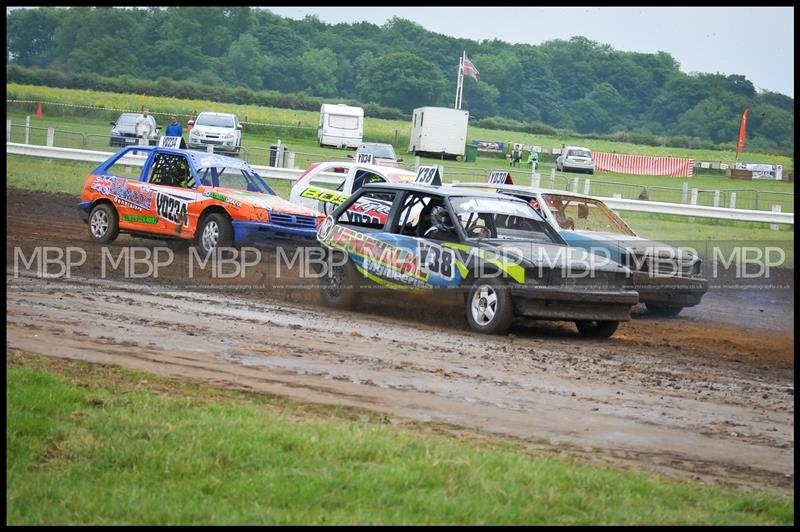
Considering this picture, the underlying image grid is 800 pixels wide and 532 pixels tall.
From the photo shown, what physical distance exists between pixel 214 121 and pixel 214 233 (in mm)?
29322

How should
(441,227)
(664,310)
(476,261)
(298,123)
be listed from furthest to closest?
(298,123), (664,310), (441,227), (476,261)

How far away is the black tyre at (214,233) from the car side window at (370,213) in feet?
7.20

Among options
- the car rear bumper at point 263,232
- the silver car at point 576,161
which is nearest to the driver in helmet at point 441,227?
the car rear bumper at point 263,232

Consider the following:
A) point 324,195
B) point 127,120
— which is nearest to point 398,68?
point 127,120

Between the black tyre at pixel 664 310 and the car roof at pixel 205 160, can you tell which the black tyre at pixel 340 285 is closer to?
the black tyre at pixel 664 310

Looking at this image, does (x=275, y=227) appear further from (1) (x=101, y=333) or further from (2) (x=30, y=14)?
(2) (x=30, y=14)

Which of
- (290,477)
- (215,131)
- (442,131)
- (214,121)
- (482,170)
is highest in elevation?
(442,131)

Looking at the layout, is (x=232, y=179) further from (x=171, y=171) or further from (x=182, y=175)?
(x=171, y=171)

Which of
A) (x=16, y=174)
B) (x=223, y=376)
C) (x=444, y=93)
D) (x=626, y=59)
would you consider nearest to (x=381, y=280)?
(x=223, y=376)

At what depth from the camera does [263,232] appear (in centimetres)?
1606

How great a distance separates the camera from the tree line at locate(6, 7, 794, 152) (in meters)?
77.3

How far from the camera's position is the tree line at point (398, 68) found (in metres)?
77.3

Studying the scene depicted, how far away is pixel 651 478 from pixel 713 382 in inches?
146

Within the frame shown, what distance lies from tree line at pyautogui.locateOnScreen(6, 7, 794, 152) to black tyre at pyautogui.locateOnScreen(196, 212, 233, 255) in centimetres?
5619
